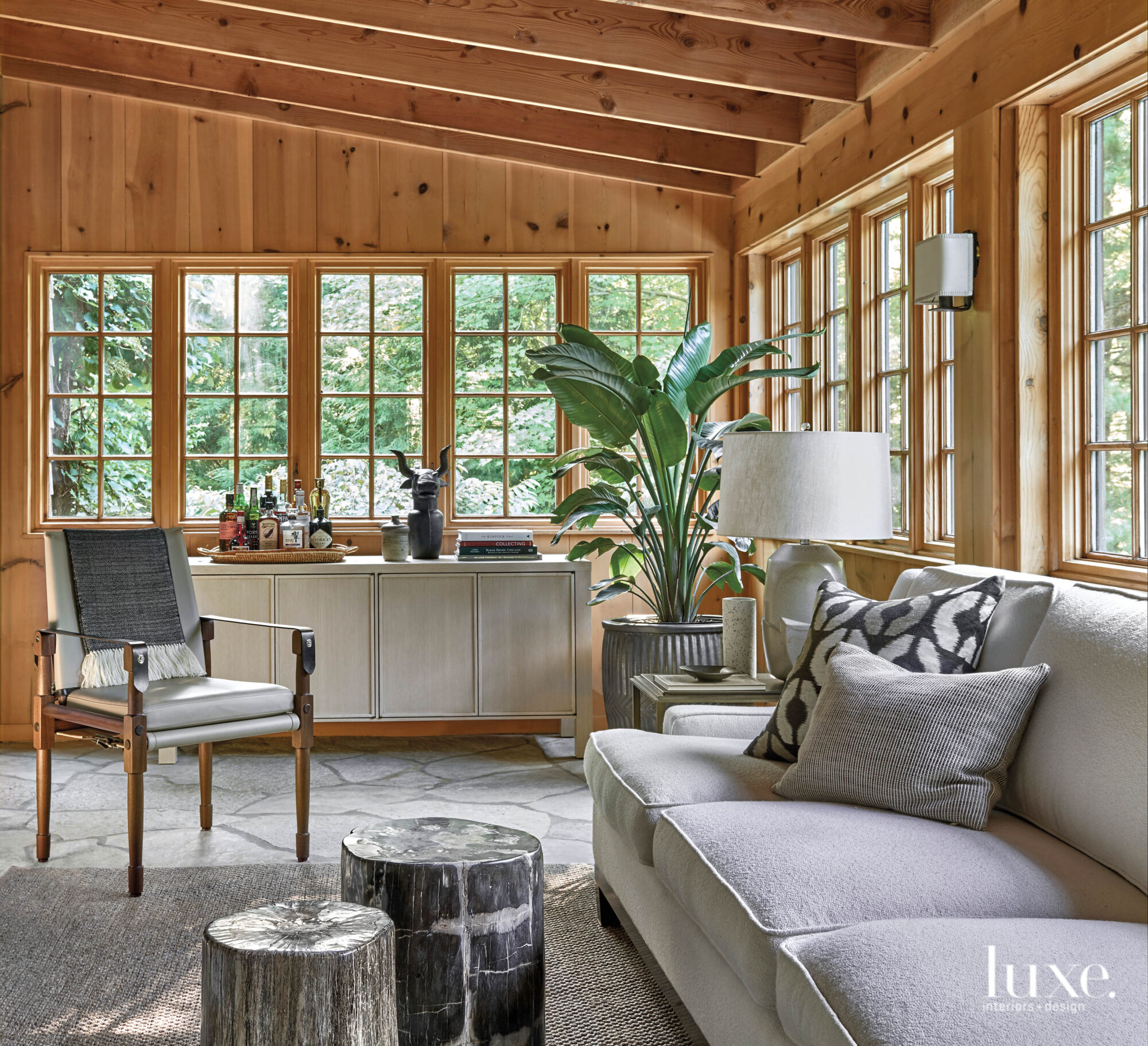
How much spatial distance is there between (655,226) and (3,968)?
163 inches

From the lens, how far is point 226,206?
5.41m

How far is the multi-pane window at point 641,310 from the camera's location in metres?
5.56

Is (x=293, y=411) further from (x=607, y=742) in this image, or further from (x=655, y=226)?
(x=607, y=742)

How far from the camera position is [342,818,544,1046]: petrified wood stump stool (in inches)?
83.5

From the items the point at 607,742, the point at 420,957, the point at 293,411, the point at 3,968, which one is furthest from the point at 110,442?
the point at 420,957

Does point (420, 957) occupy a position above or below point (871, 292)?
below

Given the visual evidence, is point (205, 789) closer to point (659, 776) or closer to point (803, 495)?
point (659, 776)

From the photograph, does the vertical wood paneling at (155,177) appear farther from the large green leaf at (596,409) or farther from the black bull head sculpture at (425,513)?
the large green leaf at (596,409)

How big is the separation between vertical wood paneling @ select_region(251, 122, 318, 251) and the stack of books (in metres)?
1.62

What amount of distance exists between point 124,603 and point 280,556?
1267mm

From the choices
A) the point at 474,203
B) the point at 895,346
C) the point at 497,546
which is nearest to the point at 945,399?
the point at 895,346

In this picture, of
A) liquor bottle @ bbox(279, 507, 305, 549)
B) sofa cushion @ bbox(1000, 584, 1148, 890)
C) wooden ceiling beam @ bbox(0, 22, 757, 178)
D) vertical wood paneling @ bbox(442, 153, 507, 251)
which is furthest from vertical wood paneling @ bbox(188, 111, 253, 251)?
sofa cushion @ bbox(1000, 584, 1148, 890)

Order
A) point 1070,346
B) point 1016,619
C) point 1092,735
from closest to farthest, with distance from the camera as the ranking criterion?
point 1092,735 < point 1016,619 < point 1070,346

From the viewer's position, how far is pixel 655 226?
5492mm
